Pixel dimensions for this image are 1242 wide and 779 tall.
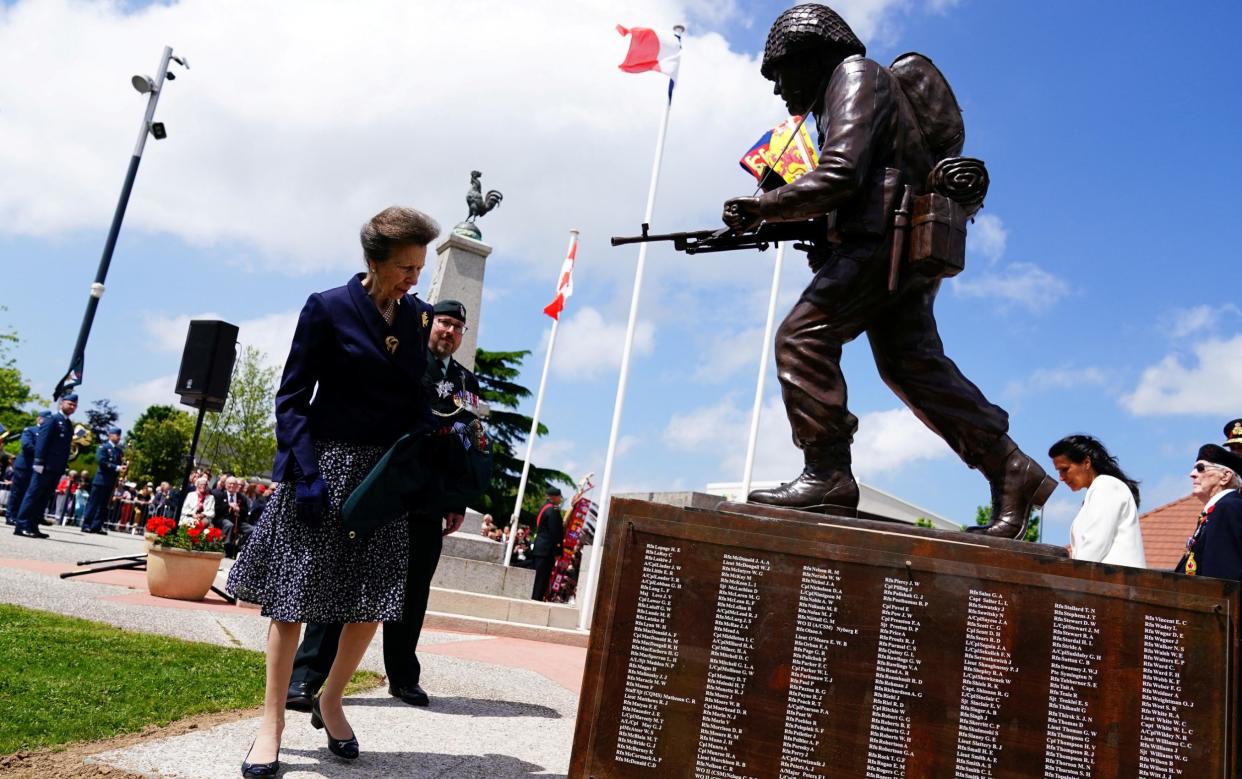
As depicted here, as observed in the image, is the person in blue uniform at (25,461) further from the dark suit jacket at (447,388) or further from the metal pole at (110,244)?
the dark suit jacket at (447,388)

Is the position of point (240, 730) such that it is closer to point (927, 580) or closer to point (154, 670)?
point (154, 670)

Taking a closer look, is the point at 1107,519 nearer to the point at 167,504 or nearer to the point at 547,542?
the point at 547,542

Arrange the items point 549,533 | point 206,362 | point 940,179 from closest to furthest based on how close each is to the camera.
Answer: point 940,179 → point 206,362 → point 549,533

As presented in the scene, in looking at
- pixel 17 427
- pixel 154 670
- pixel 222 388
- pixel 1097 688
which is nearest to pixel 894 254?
pixel 1097 688

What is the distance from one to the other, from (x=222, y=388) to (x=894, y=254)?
31.5ft

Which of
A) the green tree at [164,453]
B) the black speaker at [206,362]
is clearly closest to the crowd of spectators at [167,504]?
the black speaker at [206,362]

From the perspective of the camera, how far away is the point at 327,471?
3355 millimetres

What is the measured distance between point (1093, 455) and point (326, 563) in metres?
4.09

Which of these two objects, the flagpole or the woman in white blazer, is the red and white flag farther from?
the woman in white blazer

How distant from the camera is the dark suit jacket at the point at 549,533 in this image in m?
15.1

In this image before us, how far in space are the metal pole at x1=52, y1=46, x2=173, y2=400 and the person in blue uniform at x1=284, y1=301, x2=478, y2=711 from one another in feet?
41.2

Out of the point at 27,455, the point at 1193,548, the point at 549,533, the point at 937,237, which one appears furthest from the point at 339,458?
the point at 27,455

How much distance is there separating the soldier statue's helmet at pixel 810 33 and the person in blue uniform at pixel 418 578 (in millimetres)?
2083

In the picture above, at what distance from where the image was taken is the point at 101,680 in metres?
4.30
